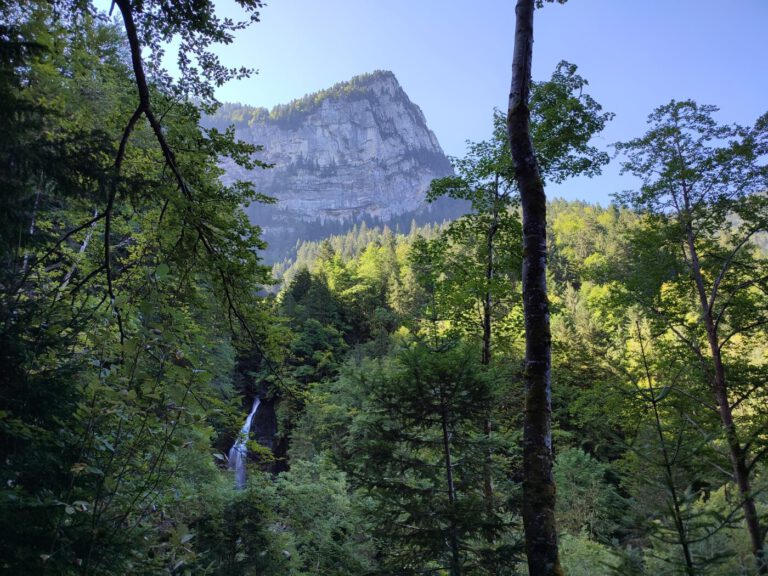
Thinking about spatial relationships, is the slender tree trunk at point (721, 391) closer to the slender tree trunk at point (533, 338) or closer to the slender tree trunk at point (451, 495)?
the slender tree trunk at point (451, 495)

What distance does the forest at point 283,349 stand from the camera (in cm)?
257

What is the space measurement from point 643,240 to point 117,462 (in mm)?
10303

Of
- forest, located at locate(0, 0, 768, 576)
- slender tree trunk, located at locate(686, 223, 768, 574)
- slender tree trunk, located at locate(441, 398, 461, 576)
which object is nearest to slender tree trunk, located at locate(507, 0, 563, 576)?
forest, located at locate(0, 0, 768, 576)

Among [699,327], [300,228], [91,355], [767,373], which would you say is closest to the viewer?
[91,355]

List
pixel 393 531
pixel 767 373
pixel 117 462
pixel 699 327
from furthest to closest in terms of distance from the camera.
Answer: pixel 699 327, pixel 767 373, pixel 393 531, pixel 117 462

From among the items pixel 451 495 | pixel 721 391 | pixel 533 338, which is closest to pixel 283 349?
pixel 533 338

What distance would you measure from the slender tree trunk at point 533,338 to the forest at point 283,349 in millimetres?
17

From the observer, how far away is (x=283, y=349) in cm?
439

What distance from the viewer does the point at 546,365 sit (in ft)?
11.2

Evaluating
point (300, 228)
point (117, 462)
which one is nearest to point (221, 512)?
point (117, 462)

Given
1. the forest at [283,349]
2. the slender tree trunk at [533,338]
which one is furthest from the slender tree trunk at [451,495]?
the slender tree trunk at [533,338]

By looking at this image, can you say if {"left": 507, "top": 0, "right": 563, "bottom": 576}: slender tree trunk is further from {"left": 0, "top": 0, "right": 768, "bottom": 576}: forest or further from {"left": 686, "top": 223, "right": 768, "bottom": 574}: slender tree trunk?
{"left": 686, "top": 223, "right": 768, "bottom": 574}: slender tree trunk

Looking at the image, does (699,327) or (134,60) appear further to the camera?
(699,327)

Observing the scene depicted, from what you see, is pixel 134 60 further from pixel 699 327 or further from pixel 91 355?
pixel 699 327
